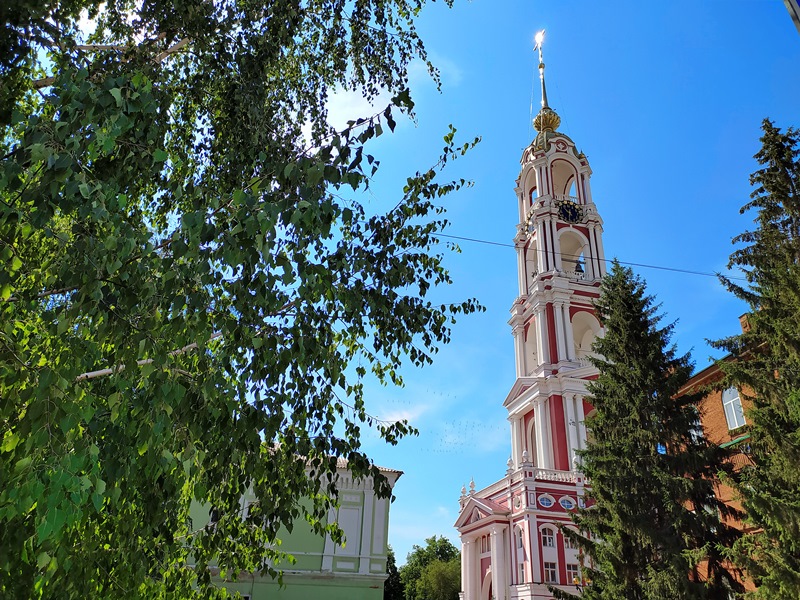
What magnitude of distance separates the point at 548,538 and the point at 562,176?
29.2 meters

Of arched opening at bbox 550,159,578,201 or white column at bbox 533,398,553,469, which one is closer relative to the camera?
white column at bbox 533,398,553,469

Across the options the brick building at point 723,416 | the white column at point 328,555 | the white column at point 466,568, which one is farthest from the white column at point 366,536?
the brick building at point 723,416

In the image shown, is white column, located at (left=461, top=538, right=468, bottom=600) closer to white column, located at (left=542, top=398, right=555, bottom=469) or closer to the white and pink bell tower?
the white and pink bell tower

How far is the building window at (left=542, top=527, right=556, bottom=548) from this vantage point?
92.0 feet

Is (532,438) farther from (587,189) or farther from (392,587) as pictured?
(392,587)

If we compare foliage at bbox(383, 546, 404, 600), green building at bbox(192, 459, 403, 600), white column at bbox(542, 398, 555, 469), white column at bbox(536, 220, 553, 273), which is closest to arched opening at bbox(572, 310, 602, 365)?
white column at bbox(536, 220, 553, 273)

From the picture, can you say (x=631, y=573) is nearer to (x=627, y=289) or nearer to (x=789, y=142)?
(x=627, y=289)

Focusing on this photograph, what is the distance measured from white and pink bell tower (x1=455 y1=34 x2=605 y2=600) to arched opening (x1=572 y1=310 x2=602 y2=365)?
0.26 feet

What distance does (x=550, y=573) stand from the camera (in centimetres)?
2741

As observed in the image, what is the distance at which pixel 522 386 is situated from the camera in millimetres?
36906

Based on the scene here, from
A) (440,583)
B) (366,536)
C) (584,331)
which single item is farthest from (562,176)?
(440,583)

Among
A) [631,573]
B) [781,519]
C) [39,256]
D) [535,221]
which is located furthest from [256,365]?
[535,221]

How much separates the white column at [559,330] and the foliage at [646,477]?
16548 millimetres

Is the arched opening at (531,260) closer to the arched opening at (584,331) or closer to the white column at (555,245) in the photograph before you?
the white column at (555,245)
